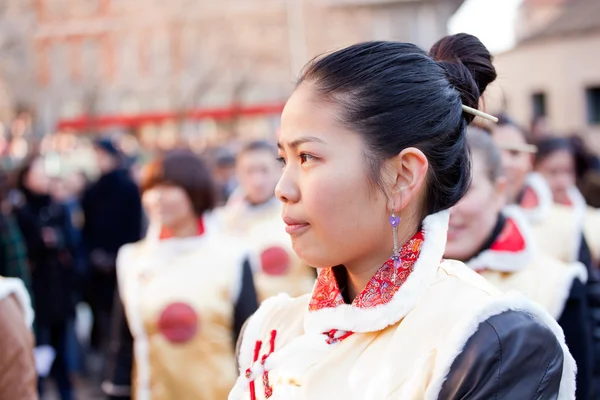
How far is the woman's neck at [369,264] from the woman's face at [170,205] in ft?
9.47

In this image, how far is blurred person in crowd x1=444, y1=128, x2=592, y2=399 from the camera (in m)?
3.20

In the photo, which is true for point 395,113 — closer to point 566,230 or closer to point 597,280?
point 597,280

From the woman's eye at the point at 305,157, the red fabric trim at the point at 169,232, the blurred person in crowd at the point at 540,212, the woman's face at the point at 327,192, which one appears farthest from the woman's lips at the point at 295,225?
the red fabric trim at the point at 169,232

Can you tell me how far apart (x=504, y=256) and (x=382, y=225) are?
1.59 m

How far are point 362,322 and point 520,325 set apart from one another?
322 mm

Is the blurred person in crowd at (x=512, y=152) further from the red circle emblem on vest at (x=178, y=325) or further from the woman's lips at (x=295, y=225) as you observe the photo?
the woman's lips at (x=295, y=225)

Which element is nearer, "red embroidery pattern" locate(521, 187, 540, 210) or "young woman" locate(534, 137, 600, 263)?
"red embroidery pattern" locate(521, 187, 540, 210)

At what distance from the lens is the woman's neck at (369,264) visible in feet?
6.07

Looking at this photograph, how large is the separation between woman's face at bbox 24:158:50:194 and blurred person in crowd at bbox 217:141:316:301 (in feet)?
6.58

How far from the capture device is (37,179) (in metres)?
8.16

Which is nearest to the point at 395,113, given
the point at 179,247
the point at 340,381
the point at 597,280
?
the point at 340,381

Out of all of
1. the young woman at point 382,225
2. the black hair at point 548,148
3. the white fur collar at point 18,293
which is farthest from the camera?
the black hair at point 548,148

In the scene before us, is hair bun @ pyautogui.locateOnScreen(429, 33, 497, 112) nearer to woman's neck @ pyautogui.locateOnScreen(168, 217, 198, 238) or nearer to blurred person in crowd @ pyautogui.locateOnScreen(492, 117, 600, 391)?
blurred person in crowd @ pyautogui.locateOnScreen(492, 117, 600, 391)

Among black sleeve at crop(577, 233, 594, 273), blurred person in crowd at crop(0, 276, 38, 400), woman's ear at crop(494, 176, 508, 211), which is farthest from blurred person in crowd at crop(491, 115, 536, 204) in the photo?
blurred person in crowd at crop(0, 276, 38, 400)
